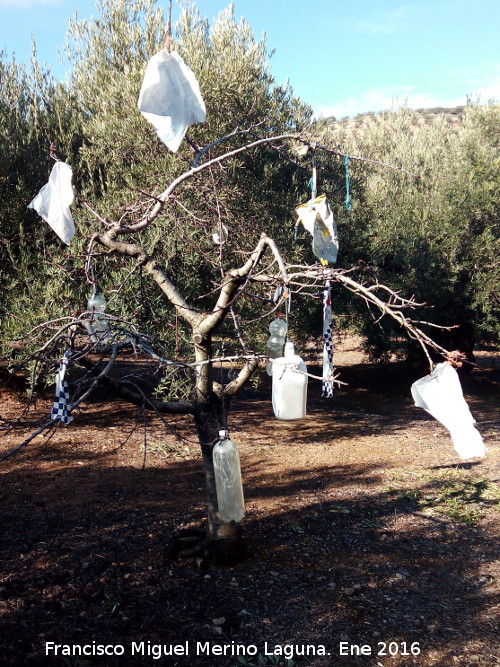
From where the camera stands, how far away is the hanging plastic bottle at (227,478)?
3854 mm

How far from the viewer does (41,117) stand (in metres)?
9.30

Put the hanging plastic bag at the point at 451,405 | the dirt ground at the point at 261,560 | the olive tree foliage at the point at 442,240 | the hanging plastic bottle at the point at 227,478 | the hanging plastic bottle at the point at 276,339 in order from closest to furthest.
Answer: the hanging plastic bag at the point at 451,405, the dirt ground at the point at 261,560, the hanging plastic bottle at the point at 227,478, the hanging plastic bottle at the point at 276,339, the olive tree foliage at the point at 442,240

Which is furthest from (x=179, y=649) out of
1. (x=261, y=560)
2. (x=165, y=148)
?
(x=165, y=148)

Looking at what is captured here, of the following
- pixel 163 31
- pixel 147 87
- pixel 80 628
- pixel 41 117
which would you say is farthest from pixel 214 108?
pixel 80 628

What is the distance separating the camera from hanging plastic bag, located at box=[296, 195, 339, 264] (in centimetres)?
436

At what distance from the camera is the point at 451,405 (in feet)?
10.8

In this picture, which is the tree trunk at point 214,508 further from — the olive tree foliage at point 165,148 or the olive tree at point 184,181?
the olive tree foliage at point 165,148

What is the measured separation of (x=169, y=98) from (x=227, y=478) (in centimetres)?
254

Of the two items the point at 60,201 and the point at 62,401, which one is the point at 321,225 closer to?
the point at 60,201

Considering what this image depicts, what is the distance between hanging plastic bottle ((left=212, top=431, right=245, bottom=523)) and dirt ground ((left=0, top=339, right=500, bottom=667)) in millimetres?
287

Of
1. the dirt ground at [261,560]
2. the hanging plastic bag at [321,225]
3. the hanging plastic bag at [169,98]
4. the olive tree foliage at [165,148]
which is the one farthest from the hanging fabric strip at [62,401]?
the olive tree foliage at [165,148]

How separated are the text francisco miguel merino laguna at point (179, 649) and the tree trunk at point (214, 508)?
3.12 ft

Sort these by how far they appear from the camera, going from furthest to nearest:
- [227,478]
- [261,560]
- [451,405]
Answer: [261,560] → [227,478] → [451,405]

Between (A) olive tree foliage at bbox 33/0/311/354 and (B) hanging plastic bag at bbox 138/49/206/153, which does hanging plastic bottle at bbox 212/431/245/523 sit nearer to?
(B) hanging plastic bag at bbox 138/49/206/153
